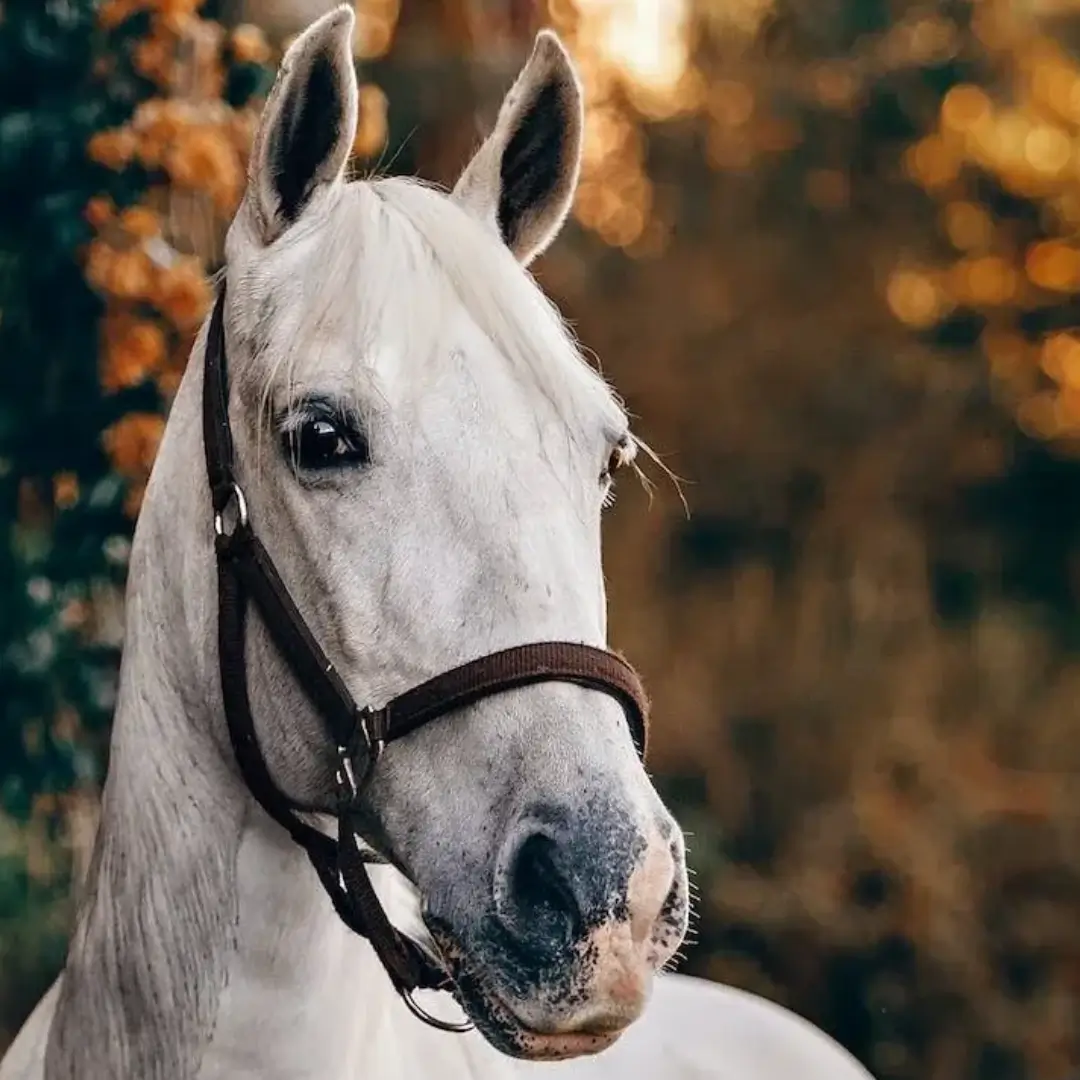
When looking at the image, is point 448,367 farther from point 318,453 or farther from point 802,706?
point 802,706

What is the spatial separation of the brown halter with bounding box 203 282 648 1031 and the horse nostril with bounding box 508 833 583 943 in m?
0.17

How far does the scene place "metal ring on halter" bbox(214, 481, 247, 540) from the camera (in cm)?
177

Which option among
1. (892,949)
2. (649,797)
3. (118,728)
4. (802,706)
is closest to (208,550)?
(118,728)

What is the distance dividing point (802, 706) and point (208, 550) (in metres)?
5.81

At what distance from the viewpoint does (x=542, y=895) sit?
56.8 inches

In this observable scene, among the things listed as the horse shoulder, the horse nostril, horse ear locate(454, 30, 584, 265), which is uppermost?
horse ear locate(454, 30, 584, 265)

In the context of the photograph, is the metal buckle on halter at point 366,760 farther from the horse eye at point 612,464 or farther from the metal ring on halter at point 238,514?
the horse eye at point 612,464

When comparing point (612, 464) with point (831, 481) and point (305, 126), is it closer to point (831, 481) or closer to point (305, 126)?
point (305, 126)

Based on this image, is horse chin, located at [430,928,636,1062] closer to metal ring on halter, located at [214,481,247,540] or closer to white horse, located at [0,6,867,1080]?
white horse, located at [0,6,867,1080]

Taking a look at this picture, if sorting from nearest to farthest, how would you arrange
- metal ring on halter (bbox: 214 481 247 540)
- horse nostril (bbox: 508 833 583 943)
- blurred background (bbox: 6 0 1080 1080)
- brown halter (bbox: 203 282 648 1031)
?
horse nostril (bbox: 508 833 583 943) → brown halter (bbox: 203 282 648 1031) → metal ring on halter (bbox: 214 481 247 540) → blurred background (bbox: 6 0 1080 1080)

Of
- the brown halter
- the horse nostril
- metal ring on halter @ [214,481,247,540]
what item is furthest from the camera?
metal ring on halter @ [214,481,247,540]

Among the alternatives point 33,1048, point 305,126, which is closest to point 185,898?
point 33,1048

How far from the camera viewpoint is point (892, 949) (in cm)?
648

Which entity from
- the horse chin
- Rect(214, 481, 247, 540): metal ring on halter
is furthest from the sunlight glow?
the horse chin
